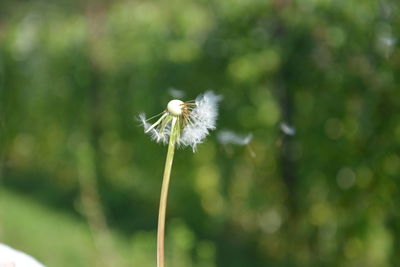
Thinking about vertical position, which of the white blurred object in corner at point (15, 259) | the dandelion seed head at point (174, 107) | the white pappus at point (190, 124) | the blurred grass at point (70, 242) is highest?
the blurred grass at point (70, 242)

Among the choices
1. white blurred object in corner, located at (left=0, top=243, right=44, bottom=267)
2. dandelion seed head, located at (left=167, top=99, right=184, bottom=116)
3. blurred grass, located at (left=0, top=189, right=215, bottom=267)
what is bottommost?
white blurred object in corner, located at (left=0, top=243, right=44, bottom=267)

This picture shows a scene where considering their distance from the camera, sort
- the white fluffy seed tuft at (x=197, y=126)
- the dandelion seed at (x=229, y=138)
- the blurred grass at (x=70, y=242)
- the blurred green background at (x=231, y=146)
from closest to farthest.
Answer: the white fluffy seed tuft at (x=197, y=126) → the blurred green background at (x=231, y=146) → the blurred grass at (x=70, y=242) → the dandelion seed at (x=229, y=138)

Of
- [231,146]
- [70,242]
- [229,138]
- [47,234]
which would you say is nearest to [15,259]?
[229,138]

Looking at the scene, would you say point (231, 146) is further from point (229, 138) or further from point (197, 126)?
point (197, 126)

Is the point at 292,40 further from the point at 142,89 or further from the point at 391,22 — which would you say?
the point at 142,89

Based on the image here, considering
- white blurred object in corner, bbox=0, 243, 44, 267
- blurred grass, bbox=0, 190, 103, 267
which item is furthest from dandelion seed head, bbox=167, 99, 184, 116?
blurred grass, bbox=0, 190, 103, 267

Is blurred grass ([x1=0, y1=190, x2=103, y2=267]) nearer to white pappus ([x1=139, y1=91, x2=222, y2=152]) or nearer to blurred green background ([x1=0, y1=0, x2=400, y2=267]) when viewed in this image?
blurred green background ([x1=0, y1=0, x2=400, y2=267])

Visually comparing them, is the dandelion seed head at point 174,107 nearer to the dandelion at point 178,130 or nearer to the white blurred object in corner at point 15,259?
the dandelion at point 178,130

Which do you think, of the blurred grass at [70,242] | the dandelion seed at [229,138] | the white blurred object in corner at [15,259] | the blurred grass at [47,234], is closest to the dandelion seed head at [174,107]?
the white blurred object in corner at [15,259]
